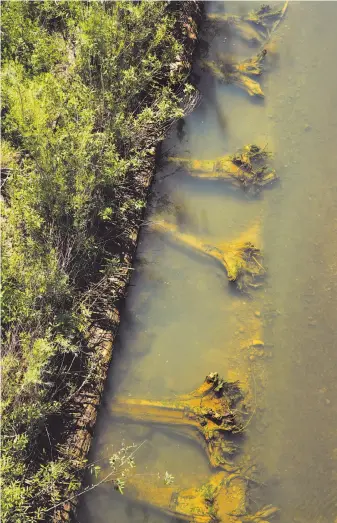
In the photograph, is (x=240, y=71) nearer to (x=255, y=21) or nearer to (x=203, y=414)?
(x=255, y=21)

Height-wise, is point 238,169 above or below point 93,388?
above

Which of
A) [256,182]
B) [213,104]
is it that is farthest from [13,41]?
[256,182]

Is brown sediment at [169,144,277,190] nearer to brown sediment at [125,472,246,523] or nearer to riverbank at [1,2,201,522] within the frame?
riverbank at [1,2,201,522]

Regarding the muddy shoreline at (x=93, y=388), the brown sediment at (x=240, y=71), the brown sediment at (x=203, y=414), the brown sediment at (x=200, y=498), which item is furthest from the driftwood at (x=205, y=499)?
the brown sediment at (x=240, y=71)

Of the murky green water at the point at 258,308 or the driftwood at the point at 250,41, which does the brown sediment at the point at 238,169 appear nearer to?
the murky green water at the point at 258,308

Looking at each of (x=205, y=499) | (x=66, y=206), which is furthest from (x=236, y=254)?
(x=205, y=499)

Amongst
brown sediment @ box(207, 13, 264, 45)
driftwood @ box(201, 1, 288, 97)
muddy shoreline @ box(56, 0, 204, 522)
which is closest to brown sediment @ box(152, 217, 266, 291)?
muddy shoreline @ box(56, 0, 204, 522)
